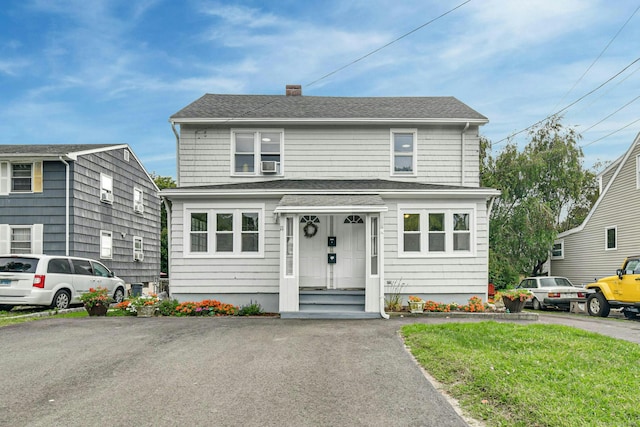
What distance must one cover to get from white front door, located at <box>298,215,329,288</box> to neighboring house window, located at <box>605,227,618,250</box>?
1419 cm

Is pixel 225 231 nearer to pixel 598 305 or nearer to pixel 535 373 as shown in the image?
pixel 535 373

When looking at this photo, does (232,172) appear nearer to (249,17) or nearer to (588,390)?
(249,17)

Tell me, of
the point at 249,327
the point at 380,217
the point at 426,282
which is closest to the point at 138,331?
the point at 249,327

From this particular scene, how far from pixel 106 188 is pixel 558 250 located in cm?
2268

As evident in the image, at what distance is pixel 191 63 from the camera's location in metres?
21.9

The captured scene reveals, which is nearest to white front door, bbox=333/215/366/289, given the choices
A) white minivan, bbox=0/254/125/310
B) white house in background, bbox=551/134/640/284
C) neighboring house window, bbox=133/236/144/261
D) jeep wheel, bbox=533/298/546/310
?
white minivan, bbox=0/254/125/310

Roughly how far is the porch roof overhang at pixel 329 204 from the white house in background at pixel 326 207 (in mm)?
28

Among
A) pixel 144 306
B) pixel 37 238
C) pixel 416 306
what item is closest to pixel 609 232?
pixel 416 306

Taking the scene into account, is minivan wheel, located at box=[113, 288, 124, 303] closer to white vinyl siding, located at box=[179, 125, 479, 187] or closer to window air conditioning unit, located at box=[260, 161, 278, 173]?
window air conditioning unit, located at box=[260, 161, 278, 173]

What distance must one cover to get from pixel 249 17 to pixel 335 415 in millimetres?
15040

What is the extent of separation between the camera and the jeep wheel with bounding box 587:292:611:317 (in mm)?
15492

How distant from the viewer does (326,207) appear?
1203 cm

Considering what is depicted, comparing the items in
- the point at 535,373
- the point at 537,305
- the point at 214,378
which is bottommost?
the point at 537,305

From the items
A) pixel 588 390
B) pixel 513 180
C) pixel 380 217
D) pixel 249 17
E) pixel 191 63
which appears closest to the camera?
pixel 588 390
